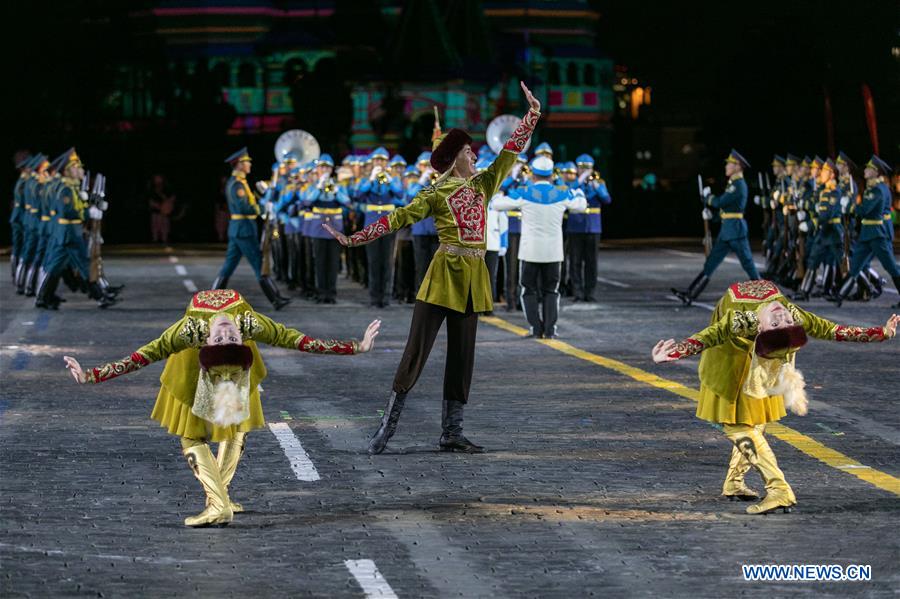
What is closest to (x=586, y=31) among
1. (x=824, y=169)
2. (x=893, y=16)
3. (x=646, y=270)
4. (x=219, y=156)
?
(x=893, y=16)

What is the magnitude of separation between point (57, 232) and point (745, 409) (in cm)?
1798

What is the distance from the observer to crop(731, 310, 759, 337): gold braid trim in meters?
10.7

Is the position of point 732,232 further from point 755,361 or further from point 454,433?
point 755,361

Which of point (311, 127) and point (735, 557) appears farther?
point (311, 127)

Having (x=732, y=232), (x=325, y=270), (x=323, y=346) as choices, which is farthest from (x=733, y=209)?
(x=323, y=346)

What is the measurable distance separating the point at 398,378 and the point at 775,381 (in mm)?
3095

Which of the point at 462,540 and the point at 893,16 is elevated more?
the point at 893,16

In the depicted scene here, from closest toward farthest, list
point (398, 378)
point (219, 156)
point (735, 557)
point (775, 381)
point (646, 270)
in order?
point (735, 557)
point (775, 381)
point (398, 378)
point (646, 270)
point (219, 156)

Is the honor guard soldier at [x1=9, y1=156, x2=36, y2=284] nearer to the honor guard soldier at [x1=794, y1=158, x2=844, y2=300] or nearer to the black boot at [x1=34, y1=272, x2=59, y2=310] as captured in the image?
the black boot at [x1=34, y1=272, x2=59, y2=310]

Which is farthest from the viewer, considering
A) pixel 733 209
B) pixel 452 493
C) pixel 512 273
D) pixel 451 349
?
pixel 733 209

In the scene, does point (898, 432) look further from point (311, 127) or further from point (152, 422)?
point (311, 127)

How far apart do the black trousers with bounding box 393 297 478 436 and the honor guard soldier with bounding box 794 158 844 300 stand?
1621cm

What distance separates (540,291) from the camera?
2205 centimetres

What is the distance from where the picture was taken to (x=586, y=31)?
11119 cm
